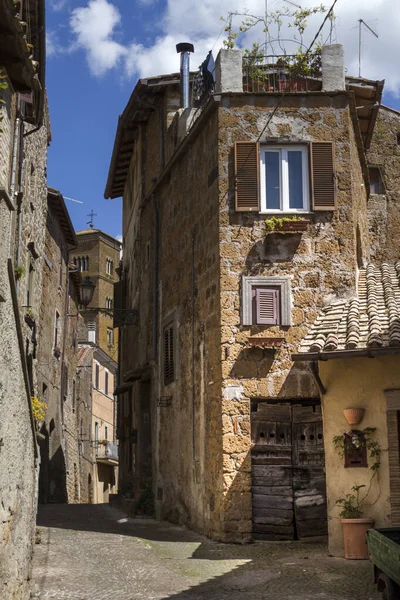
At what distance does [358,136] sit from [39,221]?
8.26 meters

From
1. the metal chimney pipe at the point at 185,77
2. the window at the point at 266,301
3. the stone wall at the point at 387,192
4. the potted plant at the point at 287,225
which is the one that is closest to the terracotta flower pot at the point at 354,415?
the window at the point at 266,301

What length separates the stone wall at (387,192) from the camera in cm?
2292

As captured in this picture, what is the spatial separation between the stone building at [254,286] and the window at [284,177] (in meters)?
0.02

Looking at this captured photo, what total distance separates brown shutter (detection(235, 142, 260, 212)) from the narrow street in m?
6.03

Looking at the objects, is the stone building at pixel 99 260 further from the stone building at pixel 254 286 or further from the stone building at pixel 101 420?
the stone building at pixel 254 286

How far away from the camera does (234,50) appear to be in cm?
1617

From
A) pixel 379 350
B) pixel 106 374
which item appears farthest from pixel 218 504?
pixel 106 374

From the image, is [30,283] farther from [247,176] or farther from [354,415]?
[354,415]

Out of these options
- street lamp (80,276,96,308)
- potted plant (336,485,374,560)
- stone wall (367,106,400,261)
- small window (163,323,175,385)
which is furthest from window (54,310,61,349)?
potted plant (336,485,374,560)

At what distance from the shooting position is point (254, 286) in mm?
15023

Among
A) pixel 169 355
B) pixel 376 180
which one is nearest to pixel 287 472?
pixel 169 355

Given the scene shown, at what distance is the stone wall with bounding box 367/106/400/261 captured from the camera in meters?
22.9

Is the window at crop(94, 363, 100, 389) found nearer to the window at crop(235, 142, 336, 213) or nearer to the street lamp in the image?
the street lamp

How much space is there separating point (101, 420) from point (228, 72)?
108ft
